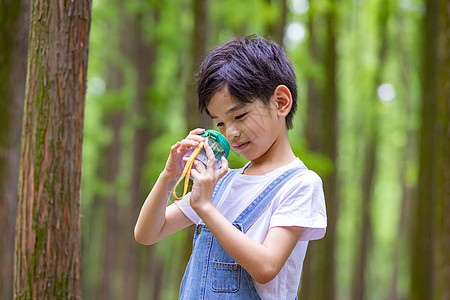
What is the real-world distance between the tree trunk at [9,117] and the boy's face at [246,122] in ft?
12.6

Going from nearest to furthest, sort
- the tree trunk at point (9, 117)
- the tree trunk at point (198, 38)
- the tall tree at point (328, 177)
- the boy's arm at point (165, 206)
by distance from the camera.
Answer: the boy's arm at point (165, 206)
the tree trunk at point (9, 117)
the tree trunk at point (198, 38)
the tall tree at point (328, 177)

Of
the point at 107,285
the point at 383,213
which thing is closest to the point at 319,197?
the point at 107,285

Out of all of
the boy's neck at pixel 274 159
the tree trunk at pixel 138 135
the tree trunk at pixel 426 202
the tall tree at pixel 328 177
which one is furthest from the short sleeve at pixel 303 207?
the tree trunk at pixel 138 135

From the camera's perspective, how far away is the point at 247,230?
194 centimetres

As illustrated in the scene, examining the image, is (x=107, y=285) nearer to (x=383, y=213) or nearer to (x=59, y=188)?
(x=59, y=188)

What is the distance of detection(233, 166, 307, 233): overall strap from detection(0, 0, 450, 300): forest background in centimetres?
343

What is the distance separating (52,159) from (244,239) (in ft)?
4.98

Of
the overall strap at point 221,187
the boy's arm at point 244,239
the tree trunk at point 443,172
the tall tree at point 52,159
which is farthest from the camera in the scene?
the tree trunk at point 443,172

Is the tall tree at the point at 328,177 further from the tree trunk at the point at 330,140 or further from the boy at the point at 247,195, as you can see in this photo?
the boy at the point at 247,195

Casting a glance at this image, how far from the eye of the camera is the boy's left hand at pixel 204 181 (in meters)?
1.83

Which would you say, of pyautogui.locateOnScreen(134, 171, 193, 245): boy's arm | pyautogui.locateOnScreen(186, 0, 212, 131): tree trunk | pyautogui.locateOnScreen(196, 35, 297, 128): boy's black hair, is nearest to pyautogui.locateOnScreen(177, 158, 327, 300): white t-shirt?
pyautogui.locateOnScreen(134, 171, 193, 245): boy's arm

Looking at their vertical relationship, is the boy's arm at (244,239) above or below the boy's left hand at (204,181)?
below

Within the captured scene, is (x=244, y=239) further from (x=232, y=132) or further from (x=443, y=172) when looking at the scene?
(x=443, y=172)

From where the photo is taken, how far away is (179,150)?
6.48 ft
